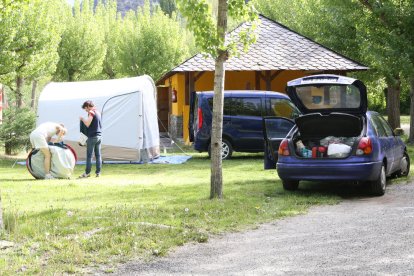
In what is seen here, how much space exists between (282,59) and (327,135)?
1299cm

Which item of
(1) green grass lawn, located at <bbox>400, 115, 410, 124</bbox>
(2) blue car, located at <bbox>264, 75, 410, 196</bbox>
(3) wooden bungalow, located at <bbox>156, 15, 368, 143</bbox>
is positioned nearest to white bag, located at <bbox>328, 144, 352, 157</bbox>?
(2) blue car, located at <bbox>264, 75, 410, 196</bbox>

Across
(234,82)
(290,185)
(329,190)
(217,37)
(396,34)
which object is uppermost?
(396,34)

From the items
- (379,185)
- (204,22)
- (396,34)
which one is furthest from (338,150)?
(396,34)

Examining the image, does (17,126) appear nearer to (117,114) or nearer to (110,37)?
(117,114)

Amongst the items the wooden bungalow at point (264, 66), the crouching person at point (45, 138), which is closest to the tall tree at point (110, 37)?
the wooden bungalow at point (264, 66)

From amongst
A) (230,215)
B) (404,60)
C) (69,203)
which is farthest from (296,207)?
(404,60)

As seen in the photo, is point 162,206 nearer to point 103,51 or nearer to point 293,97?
point 293,97

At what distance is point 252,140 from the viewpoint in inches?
722

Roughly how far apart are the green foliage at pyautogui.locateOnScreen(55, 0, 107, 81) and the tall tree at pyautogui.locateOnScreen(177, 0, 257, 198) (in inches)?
1339

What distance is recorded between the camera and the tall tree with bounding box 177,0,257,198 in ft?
31.9

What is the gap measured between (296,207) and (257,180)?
360 cm

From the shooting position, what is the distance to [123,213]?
8.56 meters

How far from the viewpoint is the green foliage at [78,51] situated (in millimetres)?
43125

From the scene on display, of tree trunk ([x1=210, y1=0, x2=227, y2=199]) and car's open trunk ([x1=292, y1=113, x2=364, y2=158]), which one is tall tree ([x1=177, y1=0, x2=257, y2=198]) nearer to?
tree trunk ([x1=210, y1=0, x2=227, y2=199])
